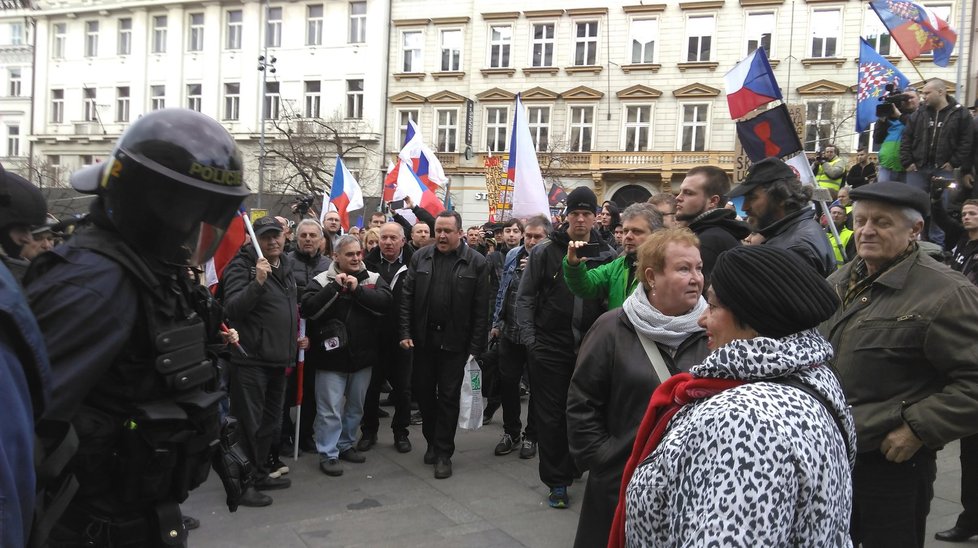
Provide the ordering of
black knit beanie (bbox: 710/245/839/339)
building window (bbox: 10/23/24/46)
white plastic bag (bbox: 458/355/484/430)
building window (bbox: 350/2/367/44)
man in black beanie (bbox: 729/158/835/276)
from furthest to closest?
building window (bbox: 10/23/24/46)
building window (bbox: 350/2/367/44)
white plastic bag (bbox: 458/355/484/430)
man in black beanie (bbox: 729/158/835/276)
black knit beanie (bbox: 710/245/839/339)

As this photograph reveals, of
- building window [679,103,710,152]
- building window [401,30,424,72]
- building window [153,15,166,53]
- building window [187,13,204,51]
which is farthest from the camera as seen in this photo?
building window [153,15,166,53]

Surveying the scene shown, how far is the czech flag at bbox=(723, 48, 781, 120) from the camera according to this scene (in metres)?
5.98

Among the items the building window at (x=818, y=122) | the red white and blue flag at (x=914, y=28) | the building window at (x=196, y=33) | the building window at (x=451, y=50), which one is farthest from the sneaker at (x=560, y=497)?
the building window at (x=196, y=33)

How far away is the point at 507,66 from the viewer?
33531mm

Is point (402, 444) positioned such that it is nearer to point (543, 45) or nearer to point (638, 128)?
point (638, 128)

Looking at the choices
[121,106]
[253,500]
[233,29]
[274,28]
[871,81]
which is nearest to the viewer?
[253,500]

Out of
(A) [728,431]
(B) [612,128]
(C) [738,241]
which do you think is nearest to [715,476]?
(A) [728,431]

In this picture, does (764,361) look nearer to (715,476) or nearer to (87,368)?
A: (715,476)

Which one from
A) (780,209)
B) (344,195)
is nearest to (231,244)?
(780,209)

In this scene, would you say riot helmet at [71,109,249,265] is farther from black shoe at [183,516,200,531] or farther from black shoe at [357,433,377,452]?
black shoe at [357,433,377,452]

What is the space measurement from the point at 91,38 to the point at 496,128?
85.0ft

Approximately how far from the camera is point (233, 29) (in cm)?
3834

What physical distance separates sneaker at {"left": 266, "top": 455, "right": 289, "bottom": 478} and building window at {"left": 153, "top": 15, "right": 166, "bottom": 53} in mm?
39915

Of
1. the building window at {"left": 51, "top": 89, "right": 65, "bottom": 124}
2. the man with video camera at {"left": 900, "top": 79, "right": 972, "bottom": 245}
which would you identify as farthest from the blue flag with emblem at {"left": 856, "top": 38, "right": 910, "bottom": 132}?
the building window at {"left": 51, "top": 89, "right": 65, "bottom": 124}
